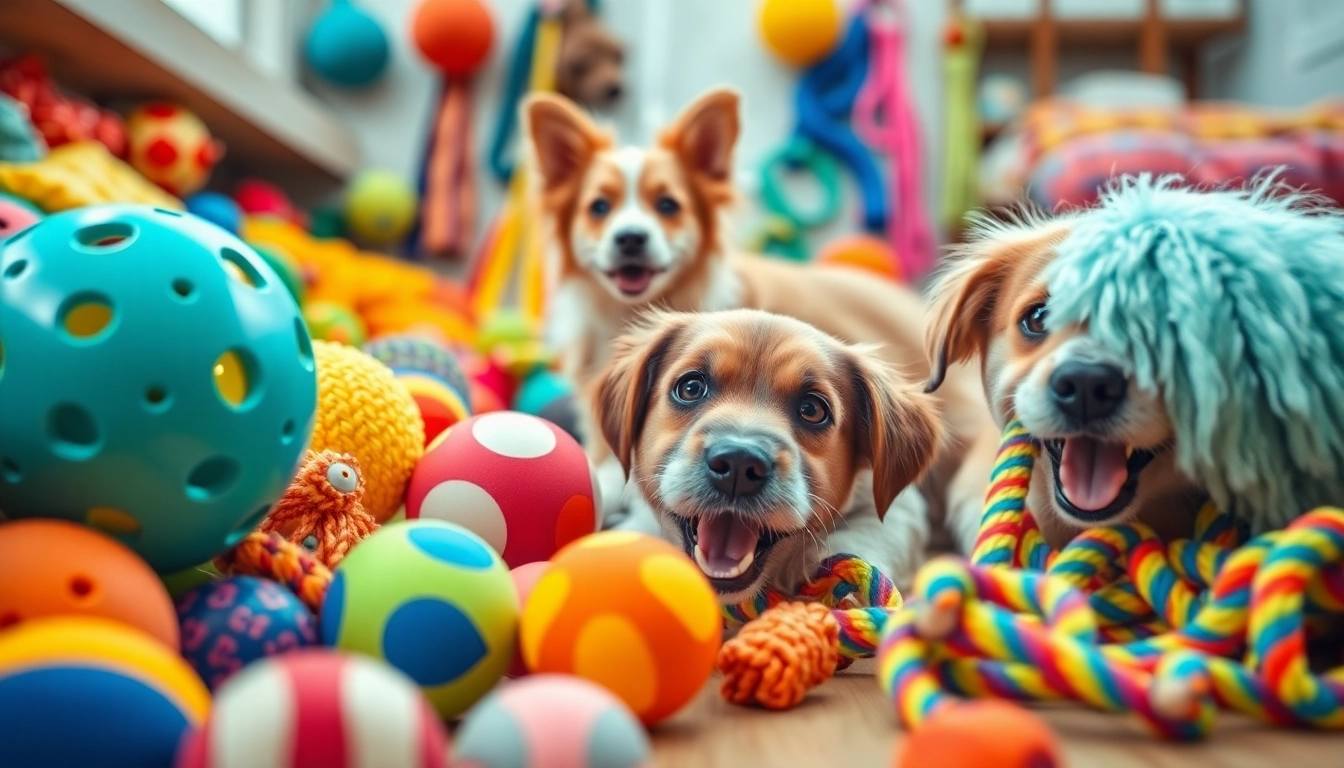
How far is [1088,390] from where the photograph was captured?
3.77ft

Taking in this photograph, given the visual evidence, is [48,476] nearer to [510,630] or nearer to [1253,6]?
[510,630]

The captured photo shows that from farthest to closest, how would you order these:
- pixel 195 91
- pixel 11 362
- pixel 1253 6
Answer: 1. pixel 1253 6
2. pixel 195 91
3. pixel 11 362

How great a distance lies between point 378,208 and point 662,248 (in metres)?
2.58

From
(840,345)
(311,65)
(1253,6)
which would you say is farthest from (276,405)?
(1253,6)

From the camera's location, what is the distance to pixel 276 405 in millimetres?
1041

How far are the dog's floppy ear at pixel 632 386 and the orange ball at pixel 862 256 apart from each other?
2891 millimetres

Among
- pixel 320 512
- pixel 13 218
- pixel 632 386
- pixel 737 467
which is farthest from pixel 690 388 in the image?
pixel 13 218

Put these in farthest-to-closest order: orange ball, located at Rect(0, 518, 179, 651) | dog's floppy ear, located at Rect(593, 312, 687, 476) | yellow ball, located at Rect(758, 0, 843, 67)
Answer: yellow ball, located at Rect(758, 0, 843, 67) < dog's floppy ear, located at Rect(593, 312, 687, 476) < orange ball, located at Rect(0, 518, 179, 651)

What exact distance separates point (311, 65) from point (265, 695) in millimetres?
5094

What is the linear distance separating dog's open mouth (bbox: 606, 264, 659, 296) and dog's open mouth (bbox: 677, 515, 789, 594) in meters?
1.58

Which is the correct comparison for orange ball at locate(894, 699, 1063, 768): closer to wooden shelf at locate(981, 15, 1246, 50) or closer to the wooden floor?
the wooden floor

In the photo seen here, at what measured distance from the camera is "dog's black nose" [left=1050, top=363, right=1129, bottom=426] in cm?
114

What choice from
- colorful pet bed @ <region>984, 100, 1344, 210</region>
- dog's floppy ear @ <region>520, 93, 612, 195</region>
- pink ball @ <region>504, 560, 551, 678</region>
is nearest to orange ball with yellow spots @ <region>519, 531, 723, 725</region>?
pink ball @ <region>504, 560, 551, 678</region>

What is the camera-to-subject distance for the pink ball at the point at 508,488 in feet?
4.95
